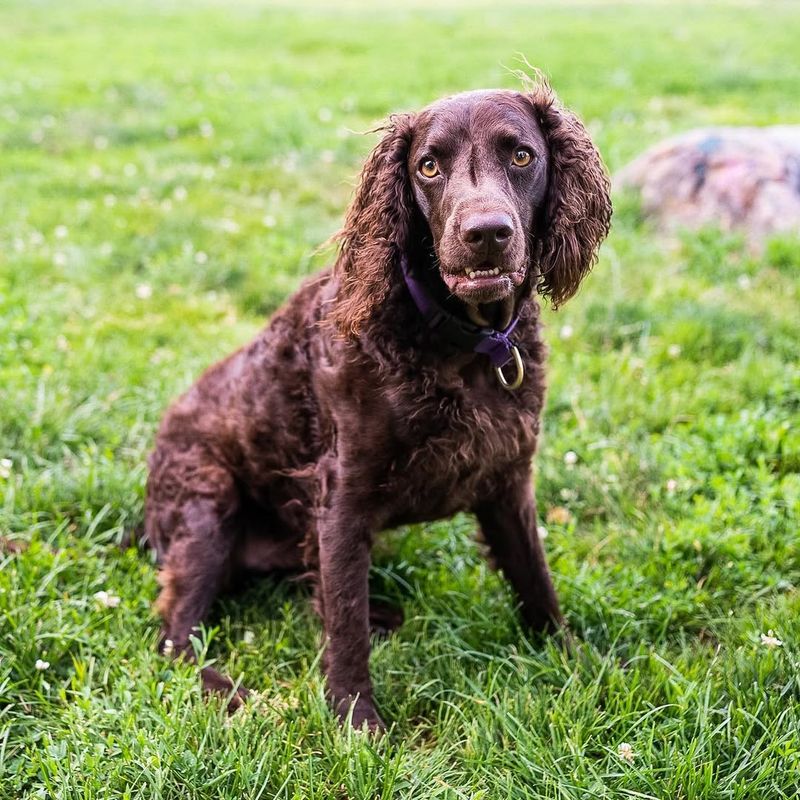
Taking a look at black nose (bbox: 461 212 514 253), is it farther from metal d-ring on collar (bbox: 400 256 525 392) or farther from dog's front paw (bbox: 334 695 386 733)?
dog's front paw (bbox: 334 695 386 733)

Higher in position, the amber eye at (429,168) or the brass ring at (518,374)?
the amber eye at (429,168)

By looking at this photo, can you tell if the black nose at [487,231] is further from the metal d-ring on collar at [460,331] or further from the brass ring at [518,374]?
the brass ring at [518,374]

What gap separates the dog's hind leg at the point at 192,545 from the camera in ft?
9.22

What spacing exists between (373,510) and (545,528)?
3.04ft

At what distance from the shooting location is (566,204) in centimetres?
250

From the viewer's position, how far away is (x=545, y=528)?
10.8 feet

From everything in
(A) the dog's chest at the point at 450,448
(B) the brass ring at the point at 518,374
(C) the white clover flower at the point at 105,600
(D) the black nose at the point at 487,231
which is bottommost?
(C) the white clover flower at the point at 105,600

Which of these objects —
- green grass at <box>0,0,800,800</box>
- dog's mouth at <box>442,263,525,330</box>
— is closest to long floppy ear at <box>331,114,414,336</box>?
dog's mouth at <box>442,263,525,330</box>

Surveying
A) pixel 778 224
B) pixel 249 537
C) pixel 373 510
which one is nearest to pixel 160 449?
pixel 249 537

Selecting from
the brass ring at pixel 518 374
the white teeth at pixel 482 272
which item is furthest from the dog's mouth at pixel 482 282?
the brass ring at pixel 518 374

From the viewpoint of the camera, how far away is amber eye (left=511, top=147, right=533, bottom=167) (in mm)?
2396

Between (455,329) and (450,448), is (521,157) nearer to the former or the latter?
(455,329)

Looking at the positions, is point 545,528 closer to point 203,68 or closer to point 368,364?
point 368,364

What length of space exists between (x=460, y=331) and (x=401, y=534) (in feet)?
3.52
